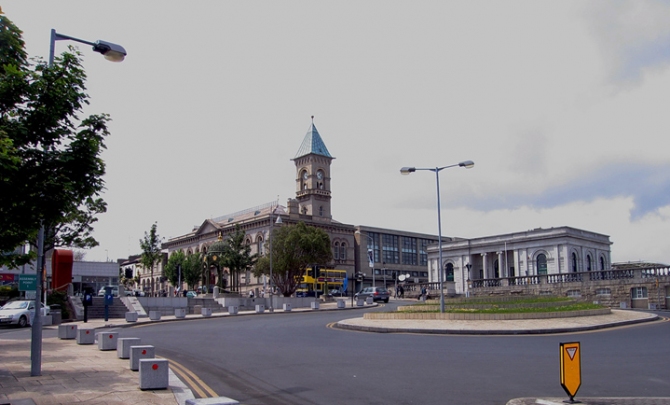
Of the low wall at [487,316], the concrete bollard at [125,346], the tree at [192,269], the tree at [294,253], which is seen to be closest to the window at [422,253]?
the tree at [192,269]

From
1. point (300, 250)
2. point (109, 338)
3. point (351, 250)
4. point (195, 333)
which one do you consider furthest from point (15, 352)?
point (351, 250)

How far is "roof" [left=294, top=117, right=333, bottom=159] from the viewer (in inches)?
3996

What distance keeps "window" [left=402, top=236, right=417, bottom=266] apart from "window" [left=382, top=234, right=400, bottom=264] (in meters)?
2.22

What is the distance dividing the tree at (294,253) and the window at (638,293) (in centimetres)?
3238

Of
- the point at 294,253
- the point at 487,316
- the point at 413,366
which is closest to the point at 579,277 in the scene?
the point at 294,253

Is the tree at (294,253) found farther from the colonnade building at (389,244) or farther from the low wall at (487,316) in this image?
the low wall at (487,316)

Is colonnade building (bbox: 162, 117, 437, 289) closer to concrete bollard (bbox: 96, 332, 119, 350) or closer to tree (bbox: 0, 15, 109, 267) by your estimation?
concrete bollard (bbox: 96, 332, 119, 350)

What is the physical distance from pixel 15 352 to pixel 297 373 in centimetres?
924

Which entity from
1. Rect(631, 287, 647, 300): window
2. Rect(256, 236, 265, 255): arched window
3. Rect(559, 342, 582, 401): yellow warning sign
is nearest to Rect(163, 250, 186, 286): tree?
Rect(256, 236, 265, 255): arched window

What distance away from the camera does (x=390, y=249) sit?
112625 mm

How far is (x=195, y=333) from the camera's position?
22891 millimetres

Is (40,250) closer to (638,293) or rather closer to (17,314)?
(17,314)

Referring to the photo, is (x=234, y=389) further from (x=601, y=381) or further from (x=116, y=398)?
(x=601, y=381)

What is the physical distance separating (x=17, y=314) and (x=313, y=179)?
72.6 metres
